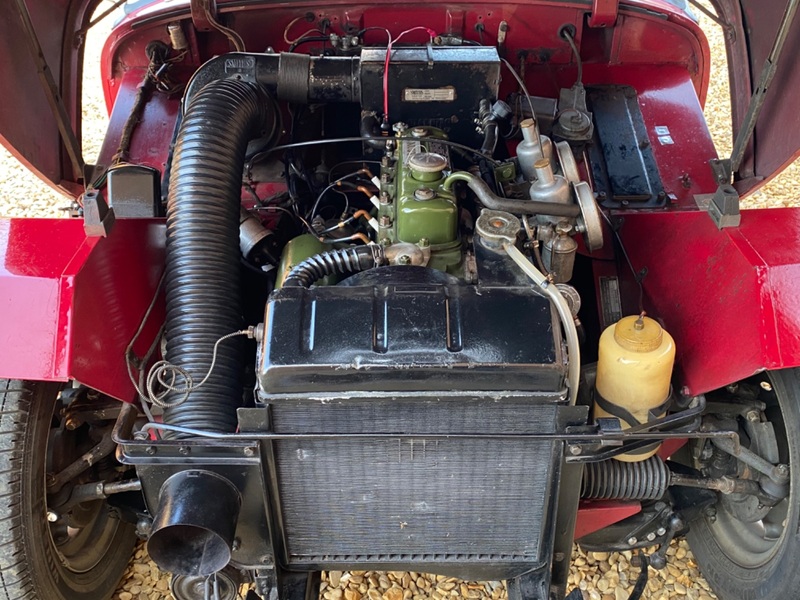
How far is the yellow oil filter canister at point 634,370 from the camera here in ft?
5.37

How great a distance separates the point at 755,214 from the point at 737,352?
0.38 meters

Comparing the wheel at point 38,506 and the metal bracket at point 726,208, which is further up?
the metal bracket at point 726,208

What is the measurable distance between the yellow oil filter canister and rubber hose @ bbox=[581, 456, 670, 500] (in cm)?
15

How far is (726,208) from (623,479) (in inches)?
28.1

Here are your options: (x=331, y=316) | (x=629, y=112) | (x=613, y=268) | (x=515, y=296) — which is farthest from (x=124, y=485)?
(x=629, y=112)

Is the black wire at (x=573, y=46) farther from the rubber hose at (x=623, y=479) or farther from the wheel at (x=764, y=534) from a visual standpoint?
the rubber hose at (x=623, y=479)

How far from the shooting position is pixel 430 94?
214 cm

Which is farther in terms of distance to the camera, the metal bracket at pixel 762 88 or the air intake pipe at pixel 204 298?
the metal bracket at pixel 762 88

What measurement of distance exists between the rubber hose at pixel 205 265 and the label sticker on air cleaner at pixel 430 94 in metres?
0.53

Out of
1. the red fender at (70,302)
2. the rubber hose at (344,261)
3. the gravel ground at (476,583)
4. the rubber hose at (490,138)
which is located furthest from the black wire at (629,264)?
the red fender at (70,302)

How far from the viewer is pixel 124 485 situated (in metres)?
1.90

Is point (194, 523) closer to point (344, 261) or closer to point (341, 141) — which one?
point (344, 261)

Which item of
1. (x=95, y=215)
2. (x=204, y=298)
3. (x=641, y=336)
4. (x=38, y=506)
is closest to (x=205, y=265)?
(x=204, y=298)

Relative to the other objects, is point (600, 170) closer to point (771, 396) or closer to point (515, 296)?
point (771, 396)
